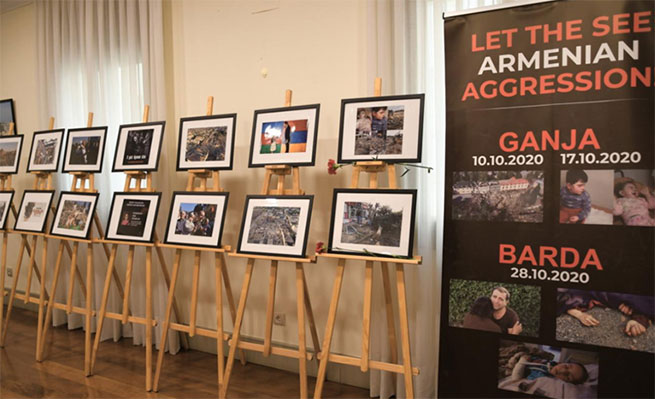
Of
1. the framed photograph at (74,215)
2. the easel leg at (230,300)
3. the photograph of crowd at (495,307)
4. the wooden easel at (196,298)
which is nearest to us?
the photograph of crowd at (495,307)

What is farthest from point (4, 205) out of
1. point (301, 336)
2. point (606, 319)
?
point (606, 319)

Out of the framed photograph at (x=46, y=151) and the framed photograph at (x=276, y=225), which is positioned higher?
the framed photograph at (x=46, y=151)

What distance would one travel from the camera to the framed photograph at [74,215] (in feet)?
11.0

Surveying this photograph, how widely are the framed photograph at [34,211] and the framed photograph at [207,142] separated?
1416mm

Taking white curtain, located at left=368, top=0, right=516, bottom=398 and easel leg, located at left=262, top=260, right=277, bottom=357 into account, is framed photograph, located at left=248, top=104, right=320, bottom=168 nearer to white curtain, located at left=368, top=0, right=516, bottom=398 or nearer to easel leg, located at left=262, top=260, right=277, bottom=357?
white curtain, located at left=368, top=0, right=516, bottom=398

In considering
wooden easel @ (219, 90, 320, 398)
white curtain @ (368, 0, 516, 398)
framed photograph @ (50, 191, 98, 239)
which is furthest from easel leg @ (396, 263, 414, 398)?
framed photograph @ (50, 191, 98, 239)

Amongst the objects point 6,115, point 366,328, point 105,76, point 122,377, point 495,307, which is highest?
point 105,76

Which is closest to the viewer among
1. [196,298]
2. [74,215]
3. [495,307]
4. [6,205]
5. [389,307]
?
[495,307]

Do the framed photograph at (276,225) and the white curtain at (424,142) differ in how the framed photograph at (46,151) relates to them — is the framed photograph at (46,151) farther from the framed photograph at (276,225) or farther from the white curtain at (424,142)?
the white curtain at (424,142)

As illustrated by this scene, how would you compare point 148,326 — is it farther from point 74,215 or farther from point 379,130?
point 379,130

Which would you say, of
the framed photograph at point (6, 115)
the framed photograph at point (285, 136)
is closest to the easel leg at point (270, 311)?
the framed photograph at point (285, 136)

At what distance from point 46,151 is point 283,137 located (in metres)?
2.31

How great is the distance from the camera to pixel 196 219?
2.91 meters

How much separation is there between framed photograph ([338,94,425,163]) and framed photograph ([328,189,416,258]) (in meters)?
0.20
